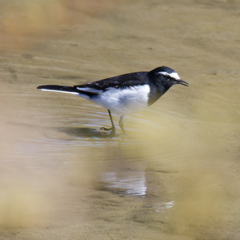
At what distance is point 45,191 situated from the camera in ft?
13.4

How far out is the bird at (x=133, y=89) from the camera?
5211mm

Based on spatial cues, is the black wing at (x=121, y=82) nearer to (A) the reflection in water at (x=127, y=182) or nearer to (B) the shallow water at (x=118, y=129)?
(B) the shallow water at (x=118, y=129)

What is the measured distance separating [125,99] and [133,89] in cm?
15

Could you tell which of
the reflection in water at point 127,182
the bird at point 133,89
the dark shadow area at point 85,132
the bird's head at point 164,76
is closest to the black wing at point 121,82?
the bird at point 133,89

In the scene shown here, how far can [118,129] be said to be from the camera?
5.93m

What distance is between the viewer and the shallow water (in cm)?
375

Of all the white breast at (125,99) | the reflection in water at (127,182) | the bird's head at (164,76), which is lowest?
the reflection in water at (127,182)

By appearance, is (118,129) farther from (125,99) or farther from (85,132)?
(125,99)

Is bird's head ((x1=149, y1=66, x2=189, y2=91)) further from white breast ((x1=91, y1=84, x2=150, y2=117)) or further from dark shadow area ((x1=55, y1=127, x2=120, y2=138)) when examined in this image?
dark shadow area ((x1=55, y1=127, x2=120, y2=138))

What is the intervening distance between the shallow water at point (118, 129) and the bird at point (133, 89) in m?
0.46

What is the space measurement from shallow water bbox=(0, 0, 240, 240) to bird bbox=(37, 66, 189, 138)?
0.46 meters

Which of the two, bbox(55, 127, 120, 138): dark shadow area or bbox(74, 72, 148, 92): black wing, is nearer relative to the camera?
bbox(74, 72, 148, 92): black wing

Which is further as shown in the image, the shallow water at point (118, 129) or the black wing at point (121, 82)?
the black wing at point (121, 82)

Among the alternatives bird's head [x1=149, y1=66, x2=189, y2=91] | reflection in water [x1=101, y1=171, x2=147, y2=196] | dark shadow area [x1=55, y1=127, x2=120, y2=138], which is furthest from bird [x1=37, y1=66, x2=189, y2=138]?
reflection in water [x1=101, y1=171, x2=147, y2=196]
